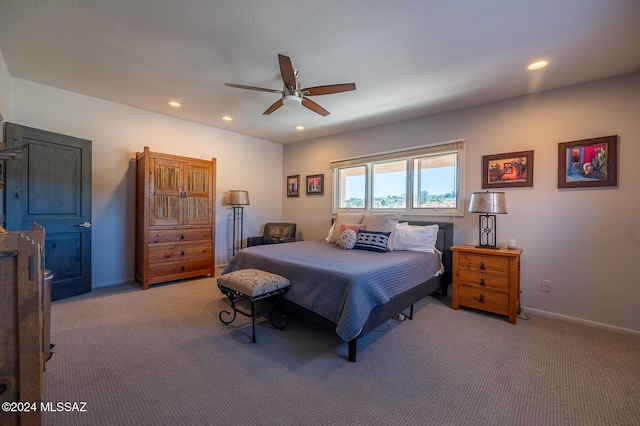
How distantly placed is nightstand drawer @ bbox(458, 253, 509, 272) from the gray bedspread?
0.33 metres

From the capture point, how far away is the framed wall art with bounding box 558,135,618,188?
276cm

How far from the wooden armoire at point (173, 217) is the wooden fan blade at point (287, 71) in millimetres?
2461

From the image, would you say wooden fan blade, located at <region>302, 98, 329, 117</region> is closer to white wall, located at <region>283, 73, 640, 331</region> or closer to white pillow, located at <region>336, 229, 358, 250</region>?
white pillow, located at <region>336, 229, 358, 250</region>

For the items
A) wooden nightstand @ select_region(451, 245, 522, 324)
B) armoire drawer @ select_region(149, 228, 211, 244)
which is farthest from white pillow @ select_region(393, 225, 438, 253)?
armoire drawer @ select_region(149, 228, 211, 244)

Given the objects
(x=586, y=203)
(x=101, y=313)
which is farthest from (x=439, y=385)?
(x=101, y=313)

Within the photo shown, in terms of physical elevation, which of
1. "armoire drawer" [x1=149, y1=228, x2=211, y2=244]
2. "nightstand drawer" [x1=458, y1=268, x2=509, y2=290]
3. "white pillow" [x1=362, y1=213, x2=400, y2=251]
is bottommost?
"nightstand drawer" [x1=458, y1=268, x2=509, y2=290]

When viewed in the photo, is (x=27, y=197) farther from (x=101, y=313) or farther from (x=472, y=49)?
(x=472, y=49)

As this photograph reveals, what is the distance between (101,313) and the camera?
2.95m

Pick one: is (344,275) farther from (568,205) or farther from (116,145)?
(116,145)

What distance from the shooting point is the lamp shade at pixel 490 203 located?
304 cm

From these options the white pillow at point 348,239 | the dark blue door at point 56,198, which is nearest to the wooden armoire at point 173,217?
the dark blue door at point 56,198

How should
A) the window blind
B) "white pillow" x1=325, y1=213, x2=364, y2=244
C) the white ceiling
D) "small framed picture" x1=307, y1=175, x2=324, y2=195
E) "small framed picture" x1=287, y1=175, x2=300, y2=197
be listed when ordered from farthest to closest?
"small framed picture" x1=287, y1=175, x2=300, y2=197 → "small framed picture" x1=307, y1=175, x2=324, y2=195 → "white pillow" x1=325, y1=213, x2=364, y2=244 → the window blind → the white ceiling

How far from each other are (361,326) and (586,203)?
288 cm

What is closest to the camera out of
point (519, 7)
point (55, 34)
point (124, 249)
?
point (519, 7)
